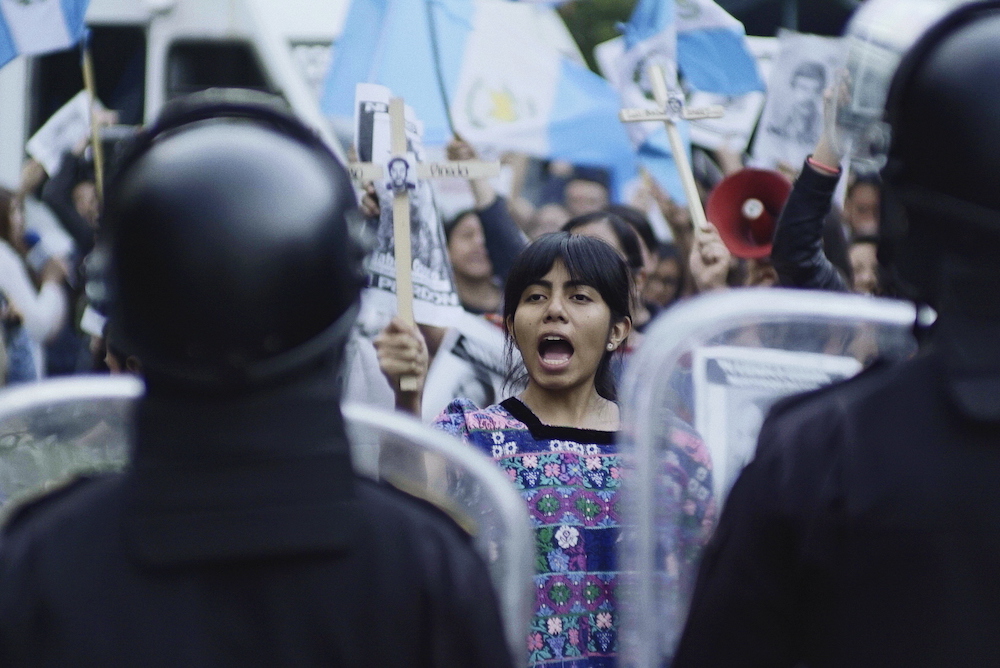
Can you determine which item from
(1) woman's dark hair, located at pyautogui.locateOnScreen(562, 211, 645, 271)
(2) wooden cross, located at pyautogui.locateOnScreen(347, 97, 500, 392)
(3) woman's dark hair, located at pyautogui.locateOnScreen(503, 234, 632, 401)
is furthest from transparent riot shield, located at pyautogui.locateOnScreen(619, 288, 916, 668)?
(1) woman's dark hair, located at pyautogui.locateOnScreen(562, 211, 645, 271)

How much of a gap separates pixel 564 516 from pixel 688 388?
3.31 feet

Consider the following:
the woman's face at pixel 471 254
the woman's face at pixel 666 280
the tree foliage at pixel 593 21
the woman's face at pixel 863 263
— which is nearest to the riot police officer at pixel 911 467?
the woman's face at pixel 863 263

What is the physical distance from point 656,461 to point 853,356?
0.32 metres

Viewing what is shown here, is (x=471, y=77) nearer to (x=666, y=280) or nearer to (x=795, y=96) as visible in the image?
(x=795, y=96)

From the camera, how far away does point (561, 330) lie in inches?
131

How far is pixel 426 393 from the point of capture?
15.8 feet

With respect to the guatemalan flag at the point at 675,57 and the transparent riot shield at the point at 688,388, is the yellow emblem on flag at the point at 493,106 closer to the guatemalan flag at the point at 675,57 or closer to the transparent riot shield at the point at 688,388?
the guatemalan flag at the point at 675,57

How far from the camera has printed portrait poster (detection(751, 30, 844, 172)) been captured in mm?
5695

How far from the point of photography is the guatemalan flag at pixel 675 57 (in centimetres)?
571

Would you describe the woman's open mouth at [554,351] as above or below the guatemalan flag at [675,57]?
below

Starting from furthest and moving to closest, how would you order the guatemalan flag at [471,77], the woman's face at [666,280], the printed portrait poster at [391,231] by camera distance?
the woman's face at [666,280] < the guatemalan flag at [471,77] < the printed portrait poster at [391,231]

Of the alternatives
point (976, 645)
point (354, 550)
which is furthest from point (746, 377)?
point (354, 550)

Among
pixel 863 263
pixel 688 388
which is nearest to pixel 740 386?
pixel 688 388

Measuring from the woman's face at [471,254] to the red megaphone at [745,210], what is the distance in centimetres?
128
